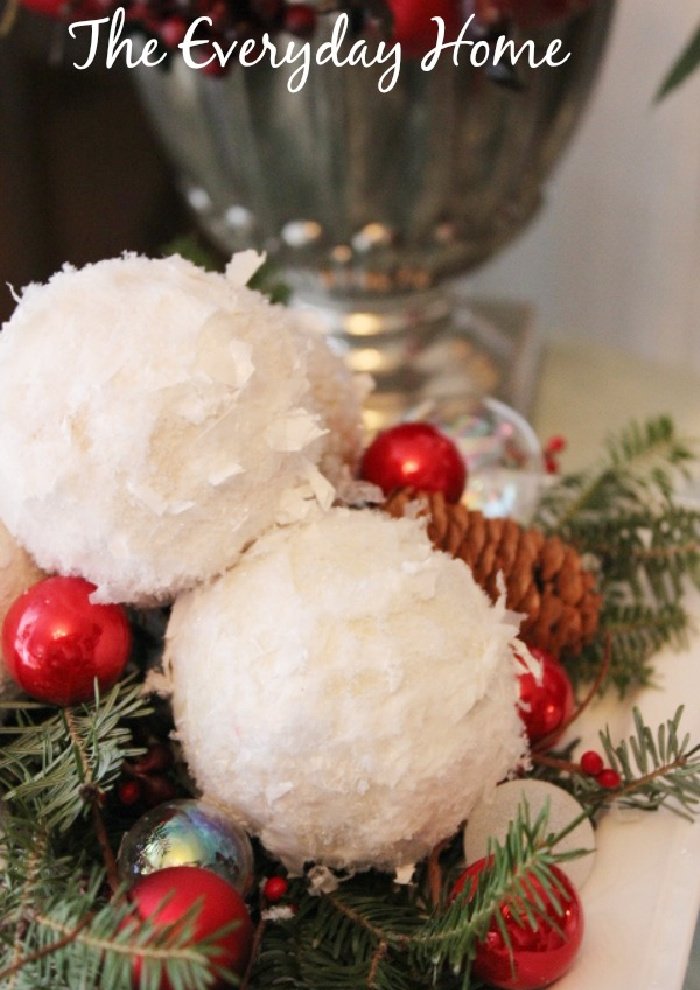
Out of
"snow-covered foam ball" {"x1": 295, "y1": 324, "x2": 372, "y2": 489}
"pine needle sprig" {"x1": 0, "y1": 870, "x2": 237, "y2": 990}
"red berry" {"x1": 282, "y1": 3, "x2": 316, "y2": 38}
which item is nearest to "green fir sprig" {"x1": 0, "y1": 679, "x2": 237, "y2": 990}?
"pine needle sprig" {"x1": 0, "y1": 870, "x2": 237, "y2": 990}

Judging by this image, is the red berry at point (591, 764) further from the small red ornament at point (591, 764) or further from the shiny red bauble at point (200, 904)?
the shiny red bauble at point (200, 904)

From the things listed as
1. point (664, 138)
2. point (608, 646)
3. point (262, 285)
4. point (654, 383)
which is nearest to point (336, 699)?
point (608, 646)

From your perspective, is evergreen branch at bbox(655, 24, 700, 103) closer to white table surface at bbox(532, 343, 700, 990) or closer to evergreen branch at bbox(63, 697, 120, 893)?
white table surface at bbox(532, 343, 700, 990)

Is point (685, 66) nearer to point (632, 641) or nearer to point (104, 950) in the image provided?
point (632, 641)

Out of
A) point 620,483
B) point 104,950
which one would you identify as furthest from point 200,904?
point 620,483

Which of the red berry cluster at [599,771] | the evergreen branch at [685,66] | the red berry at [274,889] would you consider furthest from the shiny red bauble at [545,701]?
the evergreen branch at [685,66]

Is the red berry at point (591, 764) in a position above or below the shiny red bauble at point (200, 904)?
below
